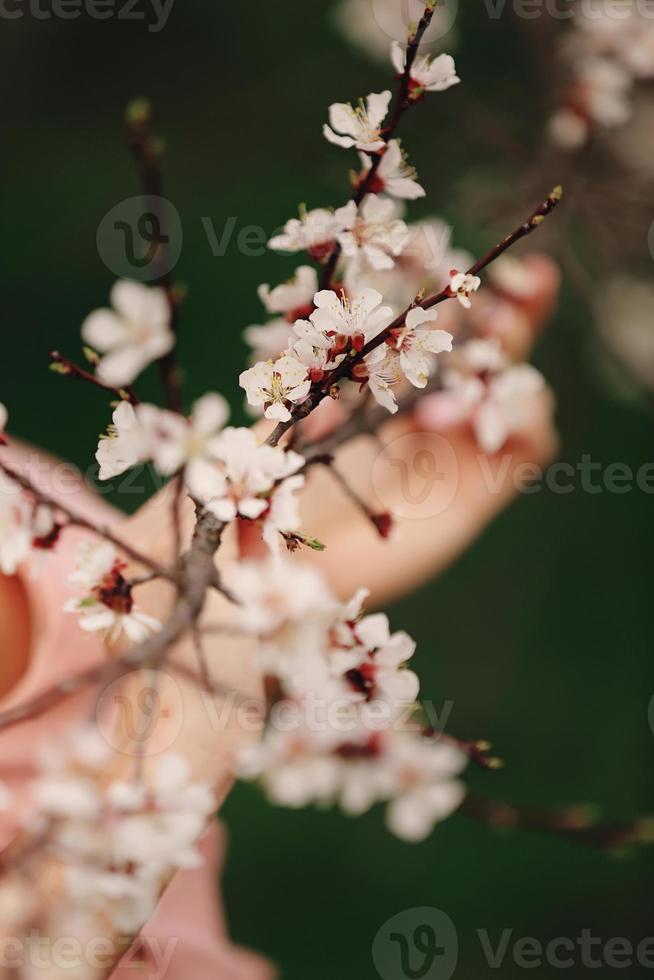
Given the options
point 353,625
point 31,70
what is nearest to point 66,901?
point 353,625

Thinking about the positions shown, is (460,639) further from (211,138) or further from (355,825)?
(211,138)

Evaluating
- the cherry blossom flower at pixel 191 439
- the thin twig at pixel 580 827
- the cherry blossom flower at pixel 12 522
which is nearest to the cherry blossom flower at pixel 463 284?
the cherry blossom flower at pixel 191 439

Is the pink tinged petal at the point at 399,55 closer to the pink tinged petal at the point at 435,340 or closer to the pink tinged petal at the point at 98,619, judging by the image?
the pink tinged petal at the point at 435,340

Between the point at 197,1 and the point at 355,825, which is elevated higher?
the point at 197,1

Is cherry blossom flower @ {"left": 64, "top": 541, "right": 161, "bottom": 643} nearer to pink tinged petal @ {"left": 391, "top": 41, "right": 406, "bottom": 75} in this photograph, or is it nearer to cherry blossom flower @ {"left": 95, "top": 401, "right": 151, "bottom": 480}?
cherry blossom flower @ {"left": 95, "top": 401, "right": 151, "bottom": 480}

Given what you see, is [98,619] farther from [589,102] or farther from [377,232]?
[589,102]

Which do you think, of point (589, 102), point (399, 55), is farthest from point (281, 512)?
point (589, 102)
